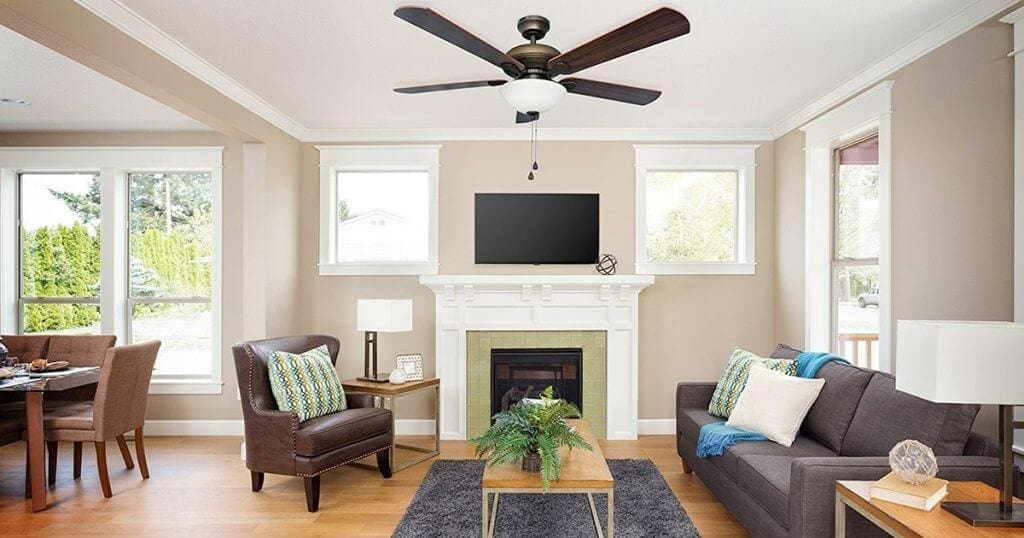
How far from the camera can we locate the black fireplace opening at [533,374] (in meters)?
5.11

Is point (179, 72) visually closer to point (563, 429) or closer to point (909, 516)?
point (563, 429)

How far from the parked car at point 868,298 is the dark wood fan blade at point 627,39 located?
269 cm

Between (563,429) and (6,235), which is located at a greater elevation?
(6,235)

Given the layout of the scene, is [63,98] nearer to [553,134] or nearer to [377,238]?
[377,238]

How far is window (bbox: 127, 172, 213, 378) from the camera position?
523cm

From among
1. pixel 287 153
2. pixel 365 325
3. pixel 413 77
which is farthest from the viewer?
pixel 287 153

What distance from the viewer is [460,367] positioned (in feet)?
16.7

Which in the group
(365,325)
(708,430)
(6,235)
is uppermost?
(6,235)

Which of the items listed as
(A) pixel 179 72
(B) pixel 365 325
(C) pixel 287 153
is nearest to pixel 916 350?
(B) pixel 365 325

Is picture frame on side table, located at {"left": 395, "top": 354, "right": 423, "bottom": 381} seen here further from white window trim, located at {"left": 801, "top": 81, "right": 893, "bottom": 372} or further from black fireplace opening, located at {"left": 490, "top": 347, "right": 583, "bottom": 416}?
white window trim, located at {"left": 801, "top": 81, "right": 893, "bottom": 372}

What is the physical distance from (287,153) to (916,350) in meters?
4.52

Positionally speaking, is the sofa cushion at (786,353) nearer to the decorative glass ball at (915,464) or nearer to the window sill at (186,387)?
the decorative glass ball at (915,464)

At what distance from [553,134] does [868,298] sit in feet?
8.74

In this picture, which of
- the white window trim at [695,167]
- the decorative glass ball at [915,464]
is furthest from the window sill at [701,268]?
the decorative glass ball at [915,464]
